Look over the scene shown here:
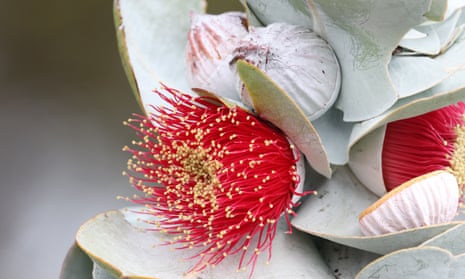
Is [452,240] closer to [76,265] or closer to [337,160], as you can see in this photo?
[337,160]

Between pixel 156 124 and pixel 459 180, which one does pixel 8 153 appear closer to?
pixel 156 124

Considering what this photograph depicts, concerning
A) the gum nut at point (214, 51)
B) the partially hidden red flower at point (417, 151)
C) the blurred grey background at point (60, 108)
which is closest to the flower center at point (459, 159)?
the partially hidden red flower at point (417, 151)

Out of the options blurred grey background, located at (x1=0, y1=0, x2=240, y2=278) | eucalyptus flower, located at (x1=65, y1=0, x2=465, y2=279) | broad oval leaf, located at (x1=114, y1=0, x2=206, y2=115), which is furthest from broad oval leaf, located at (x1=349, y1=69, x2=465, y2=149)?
blurred grey background, located at (x1=0, y1=0, x2=240, y2=278)

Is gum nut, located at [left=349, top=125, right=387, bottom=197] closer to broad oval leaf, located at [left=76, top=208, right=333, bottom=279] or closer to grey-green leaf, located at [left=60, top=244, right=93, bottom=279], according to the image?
broad oval leaf, located at [left=76, top=208, right=333, bottom=279]

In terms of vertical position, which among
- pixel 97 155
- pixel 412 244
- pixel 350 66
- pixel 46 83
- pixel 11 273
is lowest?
pixel 11 273

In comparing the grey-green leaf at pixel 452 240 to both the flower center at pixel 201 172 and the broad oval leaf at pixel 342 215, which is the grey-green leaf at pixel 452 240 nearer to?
the broad oval leaf at pixel 342 215

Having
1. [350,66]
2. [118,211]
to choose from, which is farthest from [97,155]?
[350,66]
